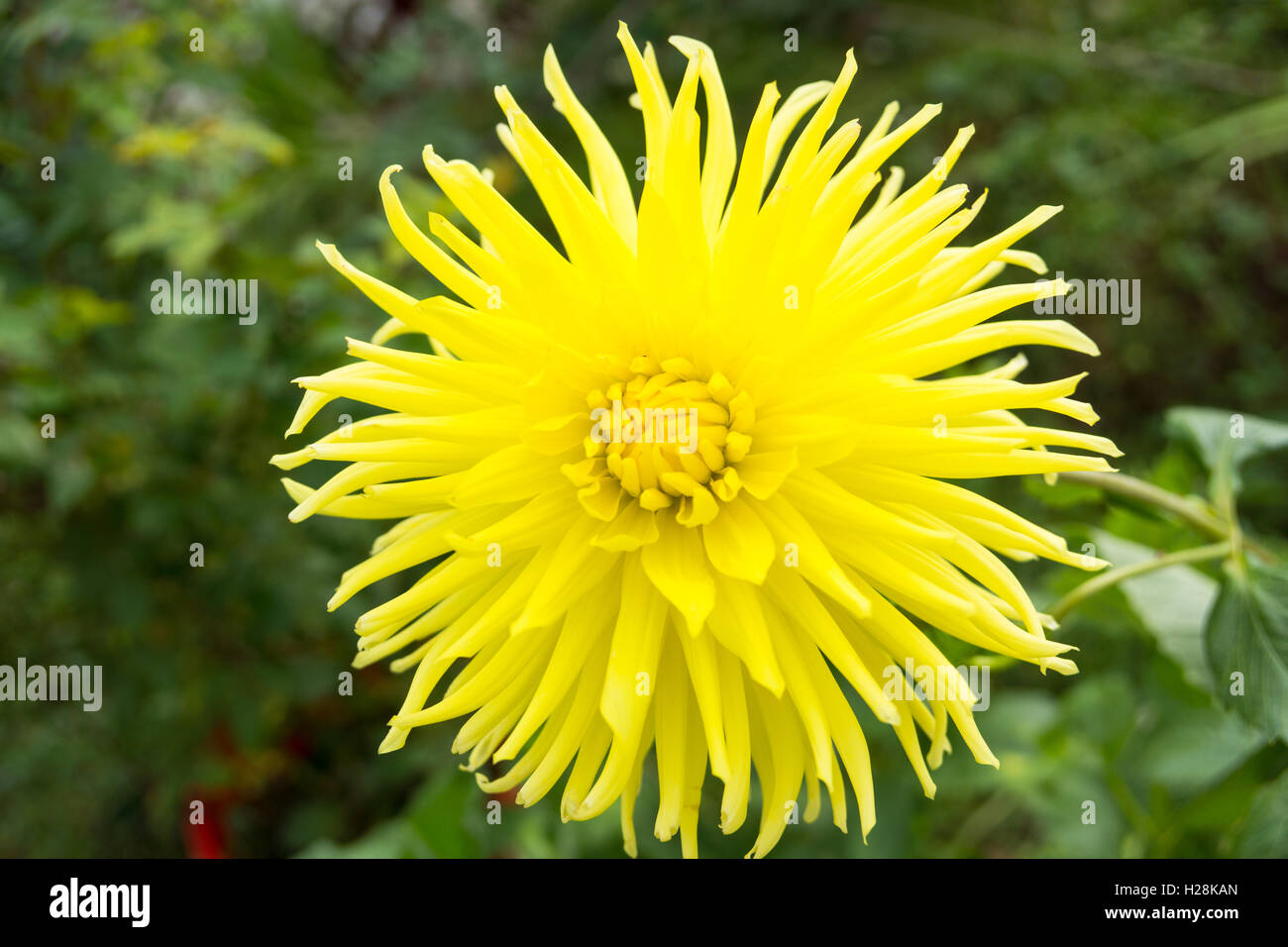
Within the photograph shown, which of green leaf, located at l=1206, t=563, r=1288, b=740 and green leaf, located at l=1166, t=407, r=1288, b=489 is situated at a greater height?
green leaf, located at l=1166, t=407, r=1288, b=489

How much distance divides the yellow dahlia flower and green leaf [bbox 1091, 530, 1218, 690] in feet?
2.23

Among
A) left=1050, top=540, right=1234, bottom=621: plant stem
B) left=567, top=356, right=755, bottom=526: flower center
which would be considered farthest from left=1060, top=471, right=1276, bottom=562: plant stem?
left=567, top=356, right=755, bottom=526: flower center

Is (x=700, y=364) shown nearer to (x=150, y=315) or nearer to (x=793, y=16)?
(x=150, y=315)

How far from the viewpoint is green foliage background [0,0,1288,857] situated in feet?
7.04

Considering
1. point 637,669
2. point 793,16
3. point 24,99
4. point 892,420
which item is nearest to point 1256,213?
point 793,16

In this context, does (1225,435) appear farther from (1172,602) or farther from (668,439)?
(668,439)

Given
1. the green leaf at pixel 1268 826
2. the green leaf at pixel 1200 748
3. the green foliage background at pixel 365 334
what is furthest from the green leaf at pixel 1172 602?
the green leaf at pixel 1268 826

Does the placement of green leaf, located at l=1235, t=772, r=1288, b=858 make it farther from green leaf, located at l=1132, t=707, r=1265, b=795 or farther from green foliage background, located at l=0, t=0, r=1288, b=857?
green leaf, located at l=1132, t=707, r=1265, b=795

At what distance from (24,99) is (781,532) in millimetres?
2443

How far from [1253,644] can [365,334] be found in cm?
176

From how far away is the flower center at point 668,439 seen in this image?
4.30ft

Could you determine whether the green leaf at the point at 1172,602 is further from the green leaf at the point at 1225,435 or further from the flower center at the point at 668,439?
the flower center at the point at 668,439

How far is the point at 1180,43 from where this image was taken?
386 cm

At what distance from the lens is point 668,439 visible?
1.32m
